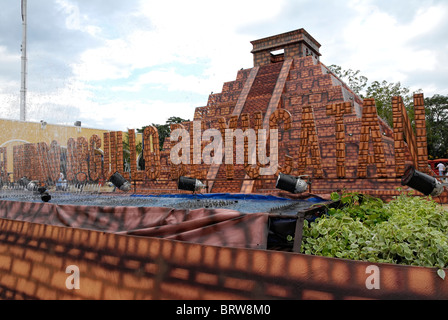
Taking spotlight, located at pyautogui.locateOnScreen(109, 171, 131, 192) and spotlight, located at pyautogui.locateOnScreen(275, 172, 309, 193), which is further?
spotlight, located at pyautogui.locateOnScreen(109, 171, 131, 192)

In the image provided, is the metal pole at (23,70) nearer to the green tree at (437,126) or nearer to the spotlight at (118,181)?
the spotlight at (118,181)

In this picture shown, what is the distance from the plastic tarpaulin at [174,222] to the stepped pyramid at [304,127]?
437 cm

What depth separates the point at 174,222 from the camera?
281 centimetres

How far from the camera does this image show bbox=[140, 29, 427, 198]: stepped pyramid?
6.76m

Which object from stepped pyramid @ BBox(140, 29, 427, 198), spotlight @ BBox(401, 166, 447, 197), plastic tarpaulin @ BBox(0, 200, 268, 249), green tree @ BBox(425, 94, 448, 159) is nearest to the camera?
plastic tarpaulin @ BBox(0, 200, 268, 249)

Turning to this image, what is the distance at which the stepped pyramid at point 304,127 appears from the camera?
676 centimetres

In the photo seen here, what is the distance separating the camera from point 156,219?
9.49 ft

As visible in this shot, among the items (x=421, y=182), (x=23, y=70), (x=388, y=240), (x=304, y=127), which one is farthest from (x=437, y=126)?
(x=23, y=70)

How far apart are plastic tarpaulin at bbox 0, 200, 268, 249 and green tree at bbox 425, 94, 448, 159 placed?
3432 centimetres

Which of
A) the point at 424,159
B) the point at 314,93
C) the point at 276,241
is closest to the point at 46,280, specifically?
the point at 276,241

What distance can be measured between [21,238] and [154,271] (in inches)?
85.8

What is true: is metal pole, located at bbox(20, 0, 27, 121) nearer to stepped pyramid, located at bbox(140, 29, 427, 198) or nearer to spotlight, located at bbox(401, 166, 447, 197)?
stepped pyramid, located at bbox(140, 29, 427, 198)

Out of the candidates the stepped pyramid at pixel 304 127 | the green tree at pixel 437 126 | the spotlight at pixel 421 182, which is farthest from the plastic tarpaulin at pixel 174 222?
the green tree at pixel 437 126

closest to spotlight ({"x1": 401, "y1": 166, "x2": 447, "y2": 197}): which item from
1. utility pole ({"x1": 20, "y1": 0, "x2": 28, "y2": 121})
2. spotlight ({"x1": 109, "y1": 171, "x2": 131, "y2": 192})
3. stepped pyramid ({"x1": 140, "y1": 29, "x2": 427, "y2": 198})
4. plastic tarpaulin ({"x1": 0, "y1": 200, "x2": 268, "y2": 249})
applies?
stepped pyramid ({"x1": 140, "y1": 29, "x2": 427, "y2": 198})
